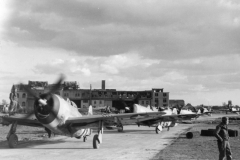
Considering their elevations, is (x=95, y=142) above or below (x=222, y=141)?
below

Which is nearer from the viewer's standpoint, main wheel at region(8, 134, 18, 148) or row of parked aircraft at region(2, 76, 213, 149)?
row of parked aircraft at region(2, 76, 213, 149)

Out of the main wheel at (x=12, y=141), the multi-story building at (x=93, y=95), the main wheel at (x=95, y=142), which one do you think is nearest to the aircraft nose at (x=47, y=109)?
the main wheel at (x=12, y=141)

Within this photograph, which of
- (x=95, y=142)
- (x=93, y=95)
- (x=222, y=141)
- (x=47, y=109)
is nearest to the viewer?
(x=222, y=141)

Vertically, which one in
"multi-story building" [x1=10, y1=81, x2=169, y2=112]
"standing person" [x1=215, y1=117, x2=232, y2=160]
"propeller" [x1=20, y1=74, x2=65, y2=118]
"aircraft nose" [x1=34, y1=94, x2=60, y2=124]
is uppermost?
"multi-story building" [x1=10, y1=81, x2=169, y2=112]

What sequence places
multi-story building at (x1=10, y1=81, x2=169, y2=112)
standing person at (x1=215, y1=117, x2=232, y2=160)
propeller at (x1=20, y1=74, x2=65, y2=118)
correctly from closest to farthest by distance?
standing person at (x1=215, y1=117, x2=232, y2=160)
propeller at (x1=20, y1=74, x2=65, y2=118)
multi-story building at (x1=10, y1=81, x2=169, y2=112)

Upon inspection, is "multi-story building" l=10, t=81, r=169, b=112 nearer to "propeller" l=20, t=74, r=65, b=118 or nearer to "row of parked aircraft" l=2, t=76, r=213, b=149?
"row of parked aircraft" l=2, t=76, r=213, b=149

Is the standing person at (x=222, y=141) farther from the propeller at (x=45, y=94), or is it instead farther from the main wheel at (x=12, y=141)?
the main wheel at (x=12, y=141)

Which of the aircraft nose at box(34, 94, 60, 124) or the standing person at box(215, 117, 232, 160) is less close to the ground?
the aircraft nose at box(34, 94, 60, 124)

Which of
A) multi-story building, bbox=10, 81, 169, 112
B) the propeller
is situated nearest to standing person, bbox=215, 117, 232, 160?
the propeller

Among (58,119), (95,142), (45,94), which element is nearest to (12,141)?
(58,119)

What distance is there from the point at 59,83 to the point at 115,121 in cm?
433

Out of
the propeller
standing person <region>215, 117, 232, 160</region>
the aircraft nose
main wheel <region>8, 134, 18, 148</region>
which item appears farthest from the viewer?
main wheel <region>8, 134, 18, 148</region>

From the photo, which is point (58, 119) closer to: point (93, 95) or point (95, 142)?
point (95, 142)

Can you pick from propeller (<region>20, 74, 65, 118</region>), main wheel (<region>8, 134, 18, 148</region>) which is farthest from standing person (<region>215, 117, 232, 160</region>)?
main wheel (<region>8, 134, 18, 148</region>)
